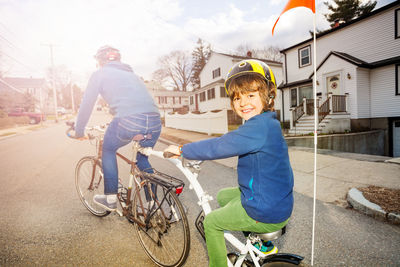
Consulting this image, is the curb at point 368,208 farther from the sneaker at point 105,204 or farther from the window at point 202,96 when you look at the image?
the window at point 202,96

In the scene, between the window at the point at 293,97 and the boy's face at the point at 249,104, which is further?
the window at the point at 293,97

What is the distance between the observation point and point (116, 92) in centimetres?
254

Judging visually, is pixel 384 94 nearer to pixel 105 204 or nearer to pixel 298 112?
pixel 298 112

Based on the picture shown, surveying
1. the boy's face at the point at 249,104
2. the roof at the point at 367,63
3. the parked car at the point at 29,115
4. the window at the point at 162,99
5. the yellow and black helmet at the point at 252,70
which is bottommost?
the boy's face at the point at 249,104

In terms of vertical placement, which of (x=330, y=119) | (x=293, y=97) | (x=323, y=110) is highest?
(x=293, y=97)

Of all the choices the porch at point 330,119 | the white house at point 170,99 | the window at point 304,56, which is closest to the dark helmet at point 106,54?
the porch at point 330,119

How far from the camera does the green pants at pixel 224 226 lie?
55.3 inches

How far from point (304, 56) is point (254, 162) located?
19418 mm

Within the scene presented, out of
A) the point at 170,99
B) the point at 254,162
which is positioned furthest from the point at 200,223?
the point at 170,99

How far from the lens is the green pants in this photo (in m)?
1.40

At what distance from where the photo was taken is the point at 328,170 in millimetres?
5227

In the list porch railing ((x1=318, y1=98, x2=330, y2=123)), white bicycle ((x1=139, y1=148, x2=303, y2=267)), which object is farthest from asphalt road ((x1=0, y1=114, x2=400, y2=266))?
porch railing ((x1=318, y1=98, x2=330, y2=123))

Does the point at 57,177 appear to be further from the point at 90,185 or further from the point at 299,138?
the point at 299,138

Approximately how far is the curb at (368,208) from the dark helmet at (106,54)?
4.22m
